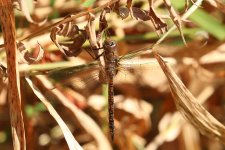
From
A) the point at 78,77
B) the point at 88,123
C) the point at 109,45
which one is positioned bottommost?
the point at 88,123

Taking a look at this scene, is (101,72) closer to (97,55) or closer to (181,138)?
(97,55)

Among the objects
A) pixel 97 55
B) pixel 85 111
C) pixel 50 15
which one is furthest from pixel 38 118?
pixel 97 55

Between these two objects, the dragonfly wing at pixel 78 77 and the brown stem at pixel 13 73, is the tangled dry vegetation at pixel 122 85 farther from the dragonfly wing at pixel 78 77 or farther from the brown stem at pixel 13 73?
the brown stem at pixel 13 73

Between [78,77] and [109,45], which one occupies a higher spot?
[109,45]

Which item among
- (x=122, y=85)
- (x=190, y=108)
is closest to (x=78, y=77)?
(x=122, y=85)

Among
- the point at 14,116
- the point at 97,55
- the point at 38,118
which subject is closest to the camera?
the point at 14,116

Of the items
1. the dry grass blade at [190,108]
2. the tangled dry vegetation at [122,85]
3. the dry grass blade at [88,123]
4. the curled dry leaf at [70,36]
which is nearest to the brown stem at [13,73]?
the curled dry leaf at [70,36]

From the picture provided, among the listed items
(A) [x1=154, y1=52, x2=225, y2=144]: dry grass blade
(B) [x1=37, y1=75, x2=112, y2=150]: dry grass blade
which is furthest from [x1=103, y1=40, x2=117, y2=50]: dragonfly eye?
(B) [x1=37, y1=75, x2=112, y2=150]: dry grass blade

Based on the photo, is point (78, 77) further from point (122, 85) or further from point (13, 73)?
point (13, 73)
